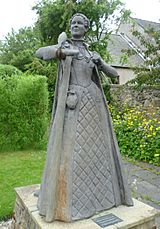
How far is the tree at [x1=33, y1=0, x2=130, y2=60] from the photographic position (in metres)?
12.2

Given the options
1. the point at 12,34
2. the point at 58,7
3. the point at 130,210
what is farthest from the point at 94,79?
the point at 12,34

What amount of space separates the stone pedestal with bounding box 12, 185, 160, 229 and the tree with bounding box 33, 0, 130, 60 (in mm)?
10713

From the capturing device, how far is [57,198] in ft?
6.84

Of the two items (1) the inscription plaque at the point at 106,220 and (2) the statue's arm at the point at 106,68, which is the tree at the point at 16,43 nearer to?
(2) the statue's arm at the point at 106,68

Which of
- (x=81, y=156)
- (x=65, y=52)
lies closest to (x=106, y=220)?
(x=81, y=156)

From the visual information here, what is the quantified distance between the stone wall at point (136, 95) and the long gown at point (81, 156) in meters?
6.72

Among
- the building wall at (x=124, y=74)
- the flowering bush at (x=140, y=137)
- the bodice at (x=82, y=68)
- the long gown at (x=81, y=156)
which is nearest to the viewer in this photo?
the long gown at (x=81, y=156)

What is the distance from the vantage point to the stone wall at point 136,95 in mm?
8837

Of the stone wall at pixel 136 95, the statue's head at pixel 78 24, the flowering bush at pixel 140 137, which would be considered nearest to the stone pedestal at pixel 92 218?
the statue's head at pixel 78 24

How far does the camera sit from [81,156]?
2172 mm

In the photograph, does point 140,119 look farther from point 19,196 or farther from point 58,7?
point 58,7

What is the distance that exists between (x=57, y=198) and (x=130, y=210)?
735mm

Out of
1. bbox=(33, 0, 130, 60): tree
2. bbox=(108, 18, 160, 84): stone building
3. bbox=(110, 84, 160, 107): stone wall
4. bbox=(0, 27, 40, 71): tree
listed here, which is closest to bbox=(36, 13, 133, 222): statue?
bbox=(110, 84, 160, 107): stone wall

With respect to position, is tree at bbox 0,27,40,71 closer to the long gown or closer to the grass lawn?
the grass lawn
